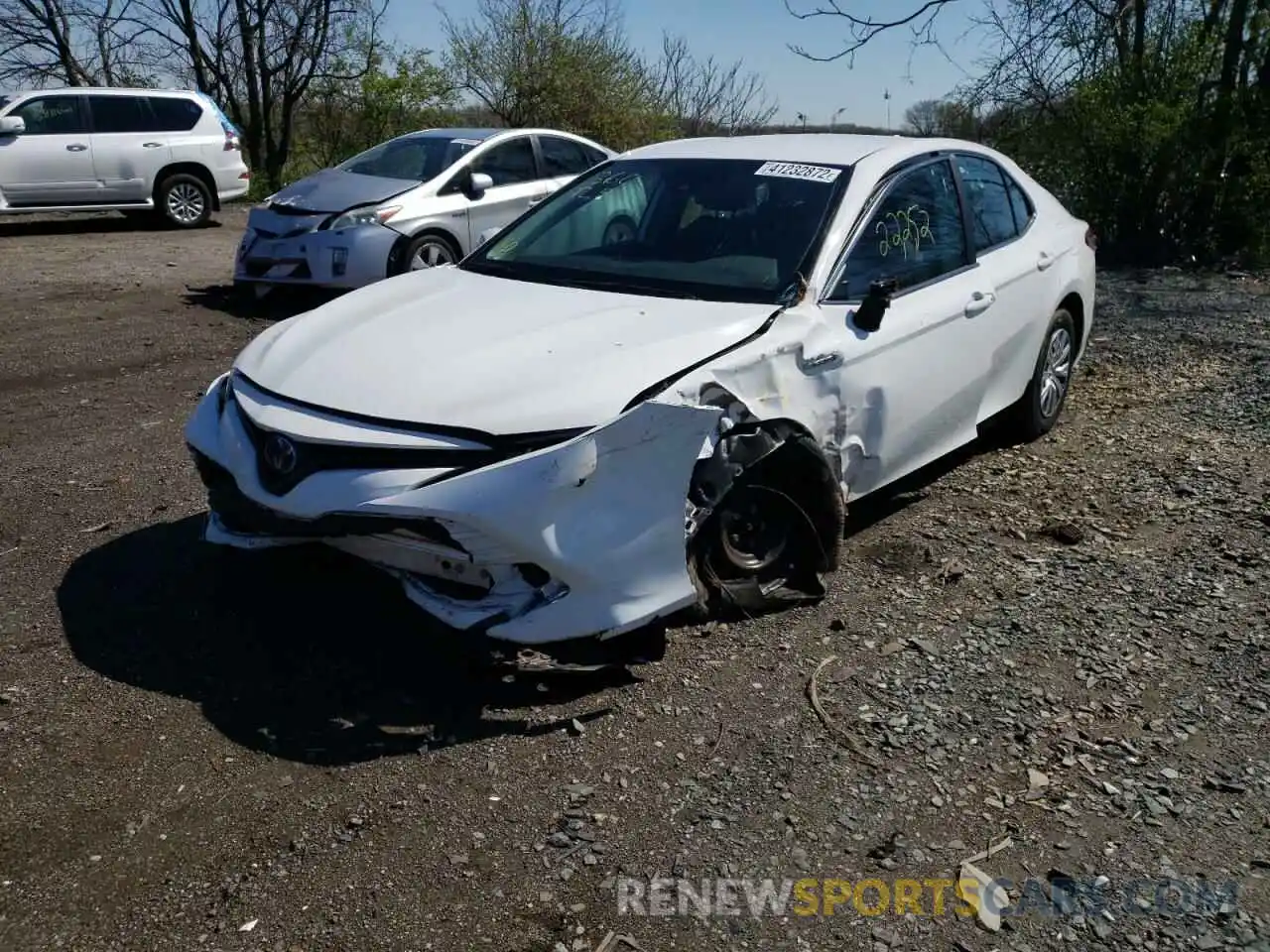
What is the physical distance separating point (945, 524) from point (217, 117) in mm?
13954

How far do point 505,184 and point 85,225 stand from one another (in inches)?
338

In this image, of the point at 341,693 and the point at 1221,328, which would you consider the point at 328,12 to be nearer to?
the point at 1221,328

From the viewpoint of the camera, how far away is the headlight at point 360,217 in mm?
9602

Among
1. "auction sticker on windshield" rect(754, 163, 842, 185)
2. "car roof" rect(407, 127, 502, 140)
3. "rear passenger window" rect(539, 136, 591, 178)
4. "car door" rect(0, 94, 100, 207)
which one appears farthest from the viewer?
"car door" rect(0, 94, 100, 207)

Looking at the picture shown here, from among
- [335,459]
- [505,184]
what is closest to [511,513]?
[335,459]

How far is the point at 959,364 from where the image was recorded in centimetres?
502

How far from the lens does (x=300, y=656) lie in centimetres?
379

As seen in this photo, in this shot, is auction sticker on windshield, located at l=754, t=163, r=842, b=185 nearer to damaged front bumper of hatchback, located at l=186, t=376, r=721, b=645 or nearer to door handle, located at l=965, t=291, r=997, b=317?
door handle, located at l=965, t=291, r=997, b=317

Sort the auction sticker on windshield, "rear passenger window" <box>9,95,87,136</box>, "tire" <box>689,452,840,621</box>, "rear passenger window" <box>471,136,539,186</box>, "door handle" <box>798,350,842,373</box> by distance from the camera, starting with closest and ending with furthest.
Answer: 1. "tire" <box>689,452,840,621</box>
2. "door handle" <box>798,350,842,373</box>
3. the auction sticker on windshield
4. "rear passenger window" <box>471,136,539,186</box>
5. "rear passenger window" <box>9,95,87,136</box>

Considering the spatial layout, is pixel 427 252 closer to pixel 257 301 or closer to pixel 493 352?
pixel 257 301

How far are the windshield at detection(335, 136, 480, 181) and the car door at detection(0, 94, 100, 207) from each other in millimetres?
6032

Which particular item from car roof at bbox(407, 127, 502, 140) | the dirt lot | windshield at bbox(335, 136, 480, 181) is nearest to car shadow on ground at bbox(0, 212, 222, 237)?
windshield at bbox(335, 136, 480, 181)

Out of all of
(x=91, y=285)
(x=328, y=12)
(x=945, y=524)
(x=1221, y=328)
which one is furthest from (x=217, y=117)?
(x=945, y=524)

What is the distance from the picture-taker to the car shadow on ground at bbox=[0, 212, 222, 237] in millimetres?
15531
